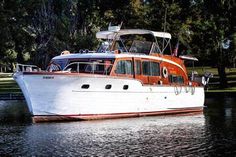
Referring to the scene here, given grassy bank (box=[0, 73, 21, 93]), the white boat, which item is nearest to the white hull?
the white boat

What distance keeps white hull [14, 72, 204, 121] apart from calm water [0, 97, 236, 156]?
94cm

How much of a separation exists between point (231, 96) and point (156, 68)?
68.4ft

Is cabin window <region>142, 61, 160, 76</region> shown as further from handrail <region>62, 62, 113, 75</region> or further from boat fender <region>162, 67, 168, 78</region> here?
handrail <region>62, 62, 113, 75</region>

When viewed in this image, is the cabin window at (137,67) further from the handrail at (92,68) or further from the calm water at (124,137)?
the calm water at (124,137)

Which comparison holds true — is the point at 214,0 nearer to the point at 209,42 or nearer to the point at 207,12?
the point at 207,12

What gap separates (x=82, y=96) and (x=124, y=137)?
6.70 metres

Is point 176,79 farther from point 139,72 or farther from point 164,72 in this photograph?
point 139,72

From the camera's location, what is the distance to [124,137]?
2708cm

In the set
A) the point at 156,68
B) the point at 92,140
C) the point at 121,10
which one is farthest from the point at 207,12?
the point at 92,140

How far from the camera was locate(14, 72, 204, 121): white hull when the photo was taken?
32188mm

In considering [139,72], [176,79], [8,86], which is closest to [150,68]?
[139,72]

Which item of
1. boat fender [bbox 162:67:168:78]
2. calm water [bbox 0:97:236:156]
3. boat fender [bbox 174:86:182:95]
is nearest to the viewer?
calm water [bbox 0:97:236:156]

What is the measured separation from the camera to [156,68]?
38531 mm

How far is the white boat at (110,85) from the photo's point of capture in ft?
106
